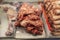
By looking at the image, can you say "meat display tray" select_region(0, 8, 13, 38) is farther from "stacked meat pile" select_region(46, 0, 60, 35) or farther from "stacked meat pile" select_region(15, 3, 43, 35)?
"stacked meat pile" select_region(46, 0, 60, 35)

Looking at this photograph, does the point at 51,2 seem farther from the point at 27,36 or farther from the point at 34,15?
the point at 27,36

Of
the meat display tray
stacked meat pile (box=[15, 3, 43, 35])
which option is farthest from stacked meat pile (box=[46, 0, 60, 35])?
the meat display tray

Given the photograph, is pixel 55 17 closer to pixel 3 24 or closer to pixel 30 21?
pixel 30 21

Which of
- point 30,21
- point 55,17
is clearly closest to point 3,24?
point 30,21

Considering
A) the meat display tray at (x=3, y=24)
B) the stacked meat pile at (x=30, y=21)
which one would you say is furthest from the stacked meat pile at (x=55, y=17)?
the meat display tray at (x=3, y=24)

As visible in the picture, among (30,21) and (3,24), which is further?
(3,24)

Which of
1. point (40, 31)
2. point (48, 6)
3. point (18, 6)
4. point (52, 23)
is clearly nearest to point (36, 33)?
point (40, 31)

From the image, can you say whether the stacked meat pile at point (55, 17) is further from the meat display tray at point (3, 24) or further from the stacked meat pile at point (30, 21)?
the meat display tray at point (3, 24)

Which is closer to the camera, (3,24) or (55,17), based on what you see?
(55,17)
